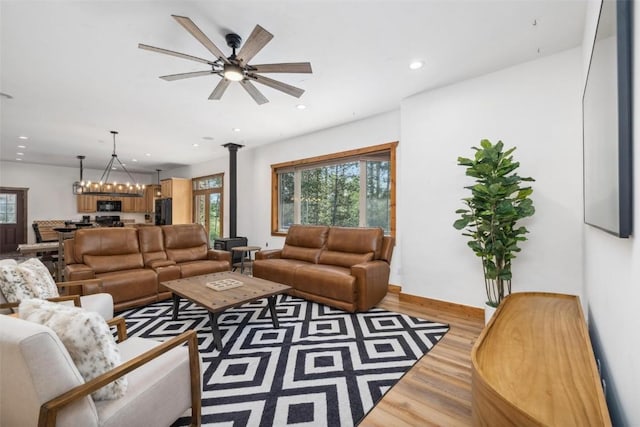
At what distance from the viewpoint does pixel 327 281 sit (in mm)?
3506

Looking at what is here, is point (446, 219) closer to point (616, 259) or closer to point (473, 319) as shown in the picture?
point (473, 319)

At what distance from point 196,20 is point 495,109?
3.09m

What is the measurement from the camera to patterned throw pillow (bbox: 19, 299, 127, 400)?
1148 millimetres

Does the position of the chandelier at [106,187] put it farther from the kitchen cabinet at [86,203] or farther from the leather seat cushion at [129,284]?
the leather seat cushion at [129,284]

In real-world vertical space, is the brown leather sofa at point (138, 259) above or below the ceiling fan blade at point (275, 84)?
below

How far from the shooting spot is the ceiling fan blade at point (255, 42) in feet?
6.22

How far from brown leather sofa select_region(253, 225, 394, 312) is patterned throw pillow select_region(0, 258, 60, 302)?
8.01ft

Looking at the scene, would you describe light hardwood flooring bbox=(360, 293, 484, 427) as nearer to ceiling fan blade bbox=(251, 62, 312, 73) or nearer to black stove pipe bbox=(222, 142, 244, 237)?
ceiling fan blade bbox=(251, 62, 312, 73)

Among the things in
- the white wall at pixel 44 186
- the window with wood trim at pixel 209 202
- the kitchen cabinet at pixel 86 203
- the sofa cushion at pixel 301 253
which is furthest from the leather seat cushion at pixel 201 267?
the white wall at pixel 44 186

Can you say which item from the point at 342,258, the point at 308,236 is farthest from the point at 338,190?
the point at 342,258

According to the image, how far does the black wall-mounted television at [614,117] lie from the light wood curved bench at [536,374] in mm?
542

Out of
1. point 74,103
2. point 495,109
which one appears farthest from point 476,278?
point 74,103

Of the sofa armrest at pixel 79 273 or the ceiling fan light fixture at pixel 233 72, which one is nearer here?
the ceiling fan light fixture at pixel 233 72

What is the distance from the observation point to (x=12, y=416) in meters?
1.10
